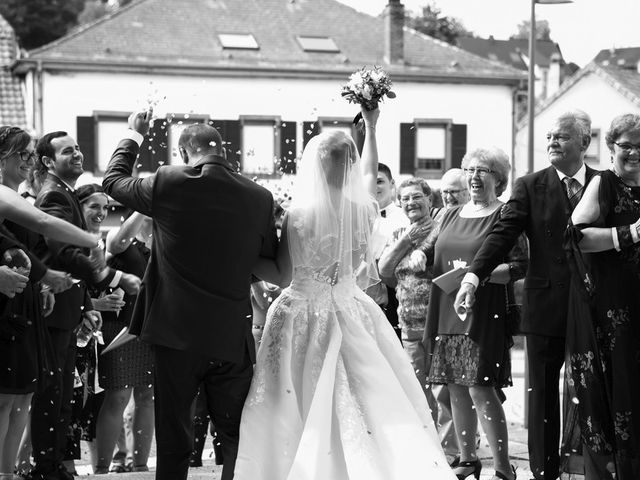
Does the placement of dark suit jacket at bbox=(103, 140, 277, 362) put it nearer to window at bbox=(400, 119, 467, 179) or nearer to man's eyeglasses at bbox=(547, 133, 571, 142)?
man's eyeglasses at bbox=(547, 133, 571, 142)

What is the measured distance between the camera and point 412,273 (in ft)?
26.7

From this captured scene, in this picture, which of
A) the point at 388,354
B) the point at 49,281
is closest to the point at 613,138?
the point at 388,354

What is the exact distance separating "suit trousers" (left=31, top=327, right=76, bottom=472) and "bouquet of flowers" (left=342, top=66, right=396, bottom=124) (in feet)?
7.80

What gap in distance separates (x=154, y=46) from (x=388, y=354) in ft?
87.6

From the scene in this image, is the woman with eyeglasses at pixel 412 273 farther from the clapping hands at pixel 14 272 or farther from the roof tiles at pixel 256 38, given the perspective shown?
the roof tiles at pixel 256 38

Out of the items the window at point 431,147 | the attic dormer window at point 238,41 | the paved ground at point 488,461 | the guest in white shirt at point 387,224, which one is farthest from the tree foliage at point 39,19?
the guest in white shirt at point 387,224

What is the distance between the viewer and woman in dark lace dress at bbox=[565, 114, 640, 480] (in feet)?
19.9

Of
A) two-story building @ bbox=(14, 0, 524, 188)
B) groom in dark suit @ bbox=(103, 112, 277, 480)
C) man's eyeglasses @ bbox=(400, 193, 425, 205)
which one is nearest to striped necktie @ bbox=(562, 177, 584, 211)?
man's eyeglasses @ bbox=(400, 193, 425, 205)

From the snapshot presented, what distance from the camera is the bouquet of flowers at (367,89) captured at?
6664 mm

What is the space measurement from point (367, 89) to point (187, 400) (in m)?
2.31

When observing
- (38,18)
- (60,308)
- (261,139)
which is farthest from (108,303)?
(38,18)

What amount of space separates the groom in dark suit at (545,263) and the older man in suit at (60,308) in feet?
7.52

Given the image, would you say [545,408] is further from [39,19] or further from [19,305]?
[39,19]

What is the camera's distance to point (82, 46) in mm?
30453
